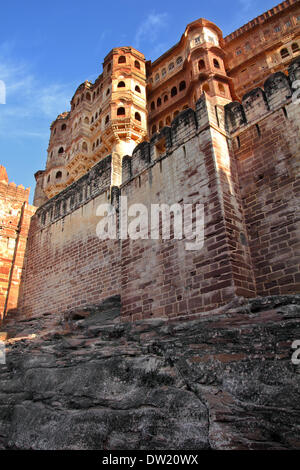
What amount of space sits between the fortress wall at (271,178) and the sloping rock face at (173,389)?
1247 mm

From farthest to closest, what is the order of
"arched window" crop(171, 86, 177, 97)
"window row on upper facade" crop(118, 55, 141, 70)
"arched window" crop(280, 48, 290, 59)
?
1. "window row on upper facade" crop(118, 55, 141, 70)
2. "arched window" crop(171, 86, 177, 97)
3. "arched window" crop(280, 48, 290, 59)

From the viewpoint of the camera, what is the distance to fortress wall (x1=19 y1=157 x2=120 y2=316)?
35.7 ft

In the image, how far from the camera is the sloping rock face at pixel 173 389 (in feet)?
10.6

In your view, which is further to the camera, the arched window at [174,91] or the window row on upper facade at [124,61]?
the window row on upper facade at [124,61]

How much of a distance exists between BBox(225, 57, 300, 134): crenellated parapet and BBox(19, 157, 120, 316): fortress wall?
5.34 meters

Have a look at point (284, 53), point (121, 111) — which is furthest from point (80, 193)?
point (284, 53)

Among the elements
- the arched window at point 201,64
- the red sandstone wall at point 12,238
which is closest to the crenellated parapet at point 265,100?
the red sandstone wall at point 12,238

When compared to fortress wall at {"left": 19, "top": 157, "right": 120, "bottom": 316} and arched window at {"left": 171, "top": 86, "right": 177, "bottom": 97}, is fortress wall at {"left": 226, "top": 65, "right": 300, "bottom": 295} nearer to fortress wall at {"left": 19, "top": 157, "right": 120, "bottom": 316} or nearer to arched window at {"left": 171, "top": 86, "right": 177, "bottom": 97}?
fortress wall at {"left": 19, "top": 157, "right": 120, "bottom": 316}

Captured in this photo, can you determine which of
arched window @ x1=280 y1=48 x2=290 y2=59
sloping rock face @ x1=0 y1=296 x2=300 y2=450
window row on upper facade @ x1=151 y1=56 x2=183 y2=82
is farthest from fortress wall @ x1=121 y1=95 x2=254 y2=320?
window row on upper facade @ x1=151 y1=56 x2=183 y2=82

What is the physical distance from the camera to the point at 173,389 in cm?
403

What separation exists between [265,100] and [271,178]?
6.73ft

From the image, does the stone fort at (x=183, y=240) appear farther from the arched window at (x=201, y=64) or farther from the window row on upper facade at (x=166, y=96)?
the arched window at (x=201, y=64)

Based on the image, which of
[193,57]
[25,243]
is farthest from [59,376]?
[193,57]

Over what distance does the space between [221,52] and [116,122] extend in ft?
34.8
